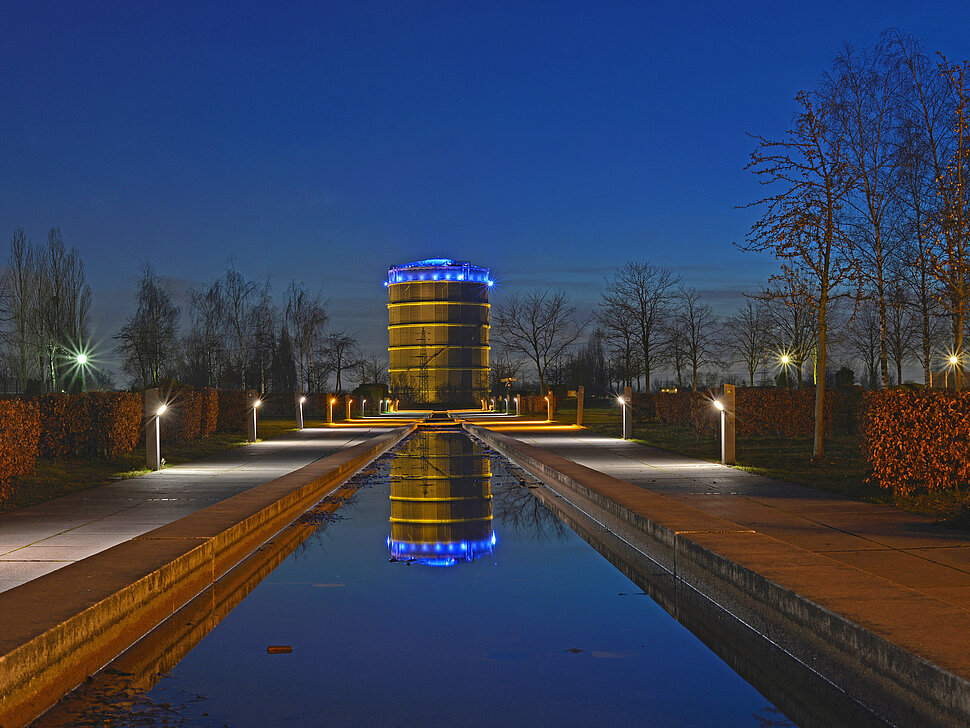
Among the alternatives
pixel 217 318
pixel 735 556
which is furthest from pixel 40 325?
pixel 735 556

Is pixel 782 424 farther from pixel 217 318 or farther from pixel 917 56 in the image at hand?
pixel 217 318

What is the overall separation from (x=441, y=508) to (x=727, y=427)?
24.3ft

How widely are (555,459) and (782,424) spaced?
8535mm

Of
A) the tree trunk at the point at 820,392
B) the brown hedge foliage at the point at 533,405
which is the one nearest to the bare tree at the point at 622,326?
the brown hedge foliage at the point at 533,405

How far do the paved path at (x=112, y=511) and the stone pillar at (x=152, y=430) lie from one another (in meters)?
0.28

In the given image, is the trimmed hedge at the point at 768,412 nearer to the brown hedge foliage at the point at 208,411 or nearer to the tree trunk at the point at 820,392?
the tree trunk at the point at 820,392

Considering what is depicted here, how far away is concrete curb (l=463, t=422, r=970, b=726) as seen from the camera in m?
4.50

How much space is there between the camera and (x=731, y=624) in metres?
6.97

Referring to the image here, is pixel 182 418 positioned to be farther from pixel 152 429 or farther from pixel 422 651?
pixel 422 651

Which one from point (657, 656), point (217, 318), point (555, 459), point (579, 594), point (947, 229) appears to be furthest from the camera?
point (217, 318)

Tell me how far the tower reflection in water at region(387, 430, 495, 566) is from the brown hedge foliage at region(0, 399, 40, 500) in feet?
16.8

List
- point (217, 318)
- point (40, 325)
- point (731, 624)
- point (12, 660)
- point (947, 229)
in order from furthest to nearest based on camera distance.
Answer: point (217, 318)
point (40, 325)
point (947, 229)
point (731, 624)
point (12, 660)

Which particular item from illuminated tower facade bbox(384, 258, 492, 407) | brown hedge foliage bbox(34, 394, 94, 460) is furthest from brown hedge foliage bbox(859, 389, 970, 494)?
illuminated tower facade bbox(384, 258, 492, 407)

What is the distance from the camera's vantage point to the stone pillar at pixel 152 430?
699 inches
